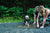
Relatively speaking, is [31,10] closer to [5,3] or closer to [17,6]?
[17,6]

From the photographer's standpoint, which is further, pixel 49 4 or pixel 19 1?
pixel 19 1

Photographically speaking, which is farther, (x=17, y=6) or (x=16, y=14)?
(x=17, y=6)

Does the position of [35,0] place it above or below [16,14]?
above

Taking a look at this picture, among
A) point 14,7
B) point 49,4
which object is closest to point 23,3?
point 14,7

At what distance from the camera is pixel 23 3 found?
360 inches

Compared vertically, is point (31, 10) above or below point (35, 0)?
below

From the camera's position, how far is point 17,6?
29.6ft

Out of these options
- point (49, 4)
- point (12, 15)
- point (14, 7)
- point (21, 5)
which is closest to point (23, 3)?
point (21, 5)

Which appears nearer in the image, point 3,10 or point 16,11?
point 16,11

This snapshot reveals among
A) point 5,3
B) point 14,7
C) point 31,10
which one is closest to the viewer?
point 31,10

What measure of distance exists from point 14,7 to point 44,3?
2455 mm

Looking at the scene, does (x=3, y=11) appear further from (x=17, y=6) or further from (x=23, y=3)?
(x=23, y=3)

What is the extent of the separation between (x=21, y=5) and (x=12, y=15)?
1.31m

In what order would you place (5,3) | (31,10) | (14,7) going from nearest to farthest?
(31,10) < (14,7) < (5,3)
